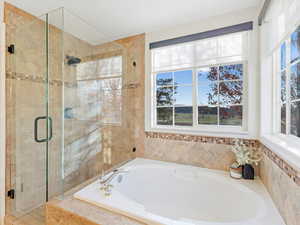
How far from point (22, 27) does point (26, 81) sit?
2.05 ft

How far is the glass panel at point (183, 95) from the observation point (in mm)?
2253

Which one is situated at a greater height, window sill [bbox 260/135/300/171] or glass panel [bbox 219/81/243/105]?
glass panel [bbox 219/81/243/105]

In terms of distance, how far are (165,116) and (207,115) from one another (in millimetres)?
612

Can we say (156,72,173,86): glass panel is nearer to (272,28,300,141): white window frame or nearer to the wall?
the wall

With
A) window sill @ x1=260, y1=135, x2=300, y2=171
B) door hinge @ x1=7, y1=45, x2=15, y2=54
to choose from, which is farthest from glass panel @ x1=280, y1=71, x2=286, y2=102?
door hinge @ x1=7, y1=45, x2=15, y2=54

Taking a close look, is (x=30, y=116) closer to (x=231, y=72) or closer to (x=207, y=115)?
(x=207, y=115)

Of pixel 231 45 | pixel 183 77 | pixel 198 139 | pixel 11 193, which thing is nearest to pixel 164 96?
pixel 183 77

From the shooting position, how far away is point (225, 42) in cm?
A: 202

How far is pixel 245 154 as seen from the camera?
176 cm

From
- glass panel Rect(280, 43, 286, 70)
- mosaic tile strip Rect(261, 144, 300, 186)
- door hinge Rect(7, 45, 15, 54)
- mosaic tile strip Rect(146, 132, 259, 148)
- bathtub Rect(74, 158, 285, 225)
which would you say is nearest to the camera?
mosaic tile strip Rect(261, 144, 300, 186)

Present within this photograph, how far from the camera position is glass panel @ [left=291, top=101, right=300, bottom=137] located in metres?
1.15

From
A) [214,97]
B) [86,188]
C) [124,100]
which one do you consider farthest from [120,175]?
[214,97]

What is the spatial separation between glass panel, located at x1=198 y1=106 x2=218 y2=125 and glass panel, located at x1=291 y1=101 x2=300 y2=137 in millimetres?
883

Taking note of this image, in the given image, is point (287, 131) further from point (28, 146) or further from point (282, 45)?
point (28, 146)
